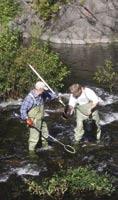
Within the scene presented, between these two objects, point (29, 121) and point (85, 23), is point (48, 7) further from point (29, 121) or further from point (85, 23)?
point (29, 121)

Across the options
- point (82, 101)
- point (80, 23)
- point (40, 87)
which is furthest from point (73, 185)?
A: point (80, 23)

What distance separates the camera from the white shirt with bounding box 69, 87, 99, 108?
632 inches

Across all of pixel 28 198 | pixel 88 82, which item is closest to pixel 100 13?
pixel 88 82

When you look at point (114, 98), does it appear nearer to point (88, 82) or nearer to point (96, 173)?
point (88, 82)

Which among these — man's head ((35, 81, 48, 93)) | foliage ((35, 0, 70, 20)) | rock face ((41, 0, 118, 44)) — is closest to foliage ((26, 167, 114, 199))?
man's head ((35, 81, 48, 93))

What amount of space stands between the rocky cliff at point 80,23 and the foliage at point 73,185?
2441 centimetres

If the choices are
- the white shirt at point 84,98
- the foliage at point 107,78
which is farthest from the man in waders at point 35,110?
the foliage at point 107,78

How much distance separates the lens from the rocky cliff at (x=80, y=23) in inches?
1465

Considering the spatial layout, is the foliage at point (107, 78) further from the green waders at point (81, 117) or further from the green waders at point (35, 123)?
the green waders at point (35, 123)

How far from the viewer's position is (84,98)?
53.2 feet

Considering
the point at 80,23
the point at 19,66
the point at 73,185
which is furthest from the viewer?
the point at 80,23

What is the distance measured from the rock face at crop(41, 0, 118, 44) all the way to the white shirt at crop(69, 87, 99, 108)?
829 inches

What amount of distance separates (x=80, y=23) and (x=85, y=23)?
394 mm

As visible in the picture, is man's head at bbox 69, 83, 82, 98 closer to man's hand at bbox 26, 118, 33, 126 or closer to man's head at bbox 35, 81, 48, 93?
man's head at bbox 35, 81, 48, 93
